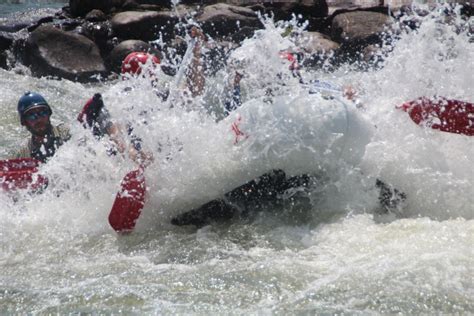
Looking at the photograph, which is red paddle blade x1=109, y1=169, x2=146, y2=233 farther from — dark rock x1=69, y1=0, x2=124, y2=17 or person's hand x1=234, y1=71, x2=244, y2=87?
dark rock x1=69, y1=0, x2=124, y2=17

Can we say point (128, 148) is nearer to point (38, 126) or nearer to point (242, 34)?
point (38, 126)

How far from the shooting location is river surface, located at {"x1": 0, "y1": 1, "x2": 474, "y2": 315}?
3.36 m

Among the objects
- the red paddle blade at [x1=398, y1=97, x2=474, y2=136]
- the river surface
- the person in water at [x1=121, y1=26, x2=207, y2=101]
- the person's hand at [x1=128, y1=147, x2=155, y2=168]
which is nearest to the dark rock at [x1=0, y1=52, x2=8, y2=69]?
the person in water at [x1=121, y1=26, x2=207, y2=101]

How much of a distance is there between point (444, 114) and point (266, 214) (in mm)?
1402

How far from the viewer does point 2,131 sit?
7918 mm

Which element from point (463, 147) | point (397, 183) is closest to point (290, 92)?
point (397, 183)

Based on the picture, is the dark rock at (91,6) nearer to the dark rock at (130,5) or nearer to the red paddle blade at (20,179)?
the dark rock at (130,5)

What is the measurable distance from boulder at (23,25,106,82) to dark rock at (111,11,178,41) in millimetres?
1121

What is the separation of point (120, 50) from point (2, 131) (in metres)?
3.63

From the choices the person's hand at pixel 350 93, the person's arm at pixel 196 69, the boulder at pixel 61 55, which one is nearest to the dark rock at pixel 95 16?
the boulder at pixel 61 55

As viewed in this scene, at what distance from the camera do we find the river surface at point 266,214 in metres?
3.36

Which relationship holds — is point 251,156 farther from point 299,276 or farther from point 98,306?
point 98,306

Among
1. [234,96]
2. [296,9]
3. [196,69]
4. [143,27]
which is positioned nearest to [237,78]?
[234,96]

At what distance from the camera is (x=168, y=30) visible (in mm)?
12492
